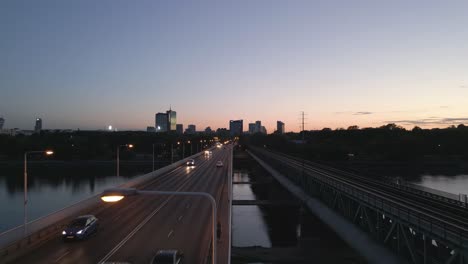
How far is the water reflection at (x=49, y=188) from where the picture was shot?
62131 mm

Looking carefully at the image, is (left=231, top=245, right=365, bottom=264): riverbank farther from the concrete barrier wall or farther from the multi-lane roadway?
the concrete barrier wall

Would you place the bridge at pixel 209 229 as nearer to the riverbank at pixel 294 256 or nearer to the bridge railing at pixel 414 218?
the bridge railing at pixel 414 218

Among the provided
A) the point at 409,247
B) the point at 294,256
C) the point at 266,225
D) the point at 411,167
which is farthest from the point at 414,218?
the point at 411,167

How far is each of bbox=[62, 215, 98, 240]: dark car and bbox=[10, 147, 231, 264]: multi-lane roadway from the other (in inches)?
16.4

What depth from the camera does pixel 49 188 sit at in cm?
9306

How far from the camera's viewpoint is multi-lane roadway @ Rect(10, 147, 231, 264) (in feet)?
72.9

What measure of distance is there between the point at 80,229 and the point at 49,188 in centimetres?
7535

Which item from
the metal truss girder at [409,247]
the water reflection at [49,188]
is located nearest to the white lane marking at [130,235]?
the water reflection at [49,188]

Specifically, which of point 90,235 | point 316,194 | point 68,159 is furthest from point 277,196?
point 68,159

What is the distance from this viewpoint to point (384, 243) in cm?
2633

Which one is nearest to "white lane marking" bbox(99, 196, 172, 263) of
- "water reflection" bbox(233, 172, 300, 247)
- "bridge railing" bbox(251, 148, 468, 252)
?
"water reflection" bbox(233, 172, 300, 247)

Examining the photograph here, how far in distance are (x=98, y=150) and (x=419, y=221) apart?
171 m

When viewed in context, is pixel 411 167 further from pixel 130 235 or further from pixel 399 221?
pixel 130 235

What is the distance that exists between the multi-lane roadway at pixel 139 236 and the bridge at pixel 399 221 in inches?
447
